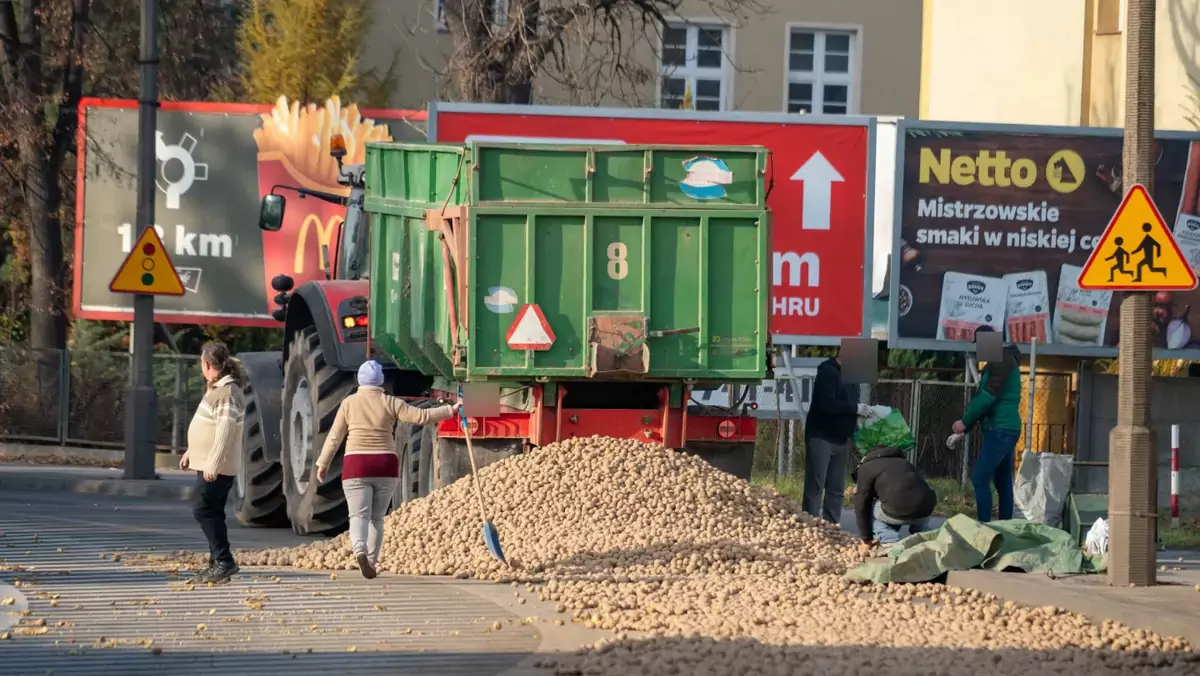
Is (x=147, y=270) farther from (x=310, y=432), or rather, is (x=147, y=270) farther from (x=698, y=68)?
(x=698, y=68)

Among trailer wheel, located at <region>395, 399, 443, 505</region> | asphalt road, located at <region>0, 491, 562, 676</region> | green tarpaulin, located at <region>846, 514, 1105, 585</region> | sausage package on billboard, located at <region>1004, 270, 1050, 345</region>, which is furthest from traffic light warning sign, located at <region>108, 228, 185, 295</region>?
green tarpaulin, located at <region>846, 514, 1105, 585</region>

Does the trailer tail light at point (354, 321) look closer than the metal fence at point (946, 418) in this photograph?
Yes

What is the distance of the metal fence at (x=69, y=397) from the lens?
88.6 feet

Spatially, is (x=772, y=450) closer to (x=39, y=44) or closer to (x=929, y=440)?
(x=929, y=440)

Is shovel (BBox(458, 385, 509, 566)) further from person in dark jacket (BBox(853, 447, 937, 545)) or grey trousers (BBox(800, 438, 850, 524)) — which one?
grey trousers (BBox(800, 438, 850, 524))

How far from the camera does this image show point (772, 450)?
2520cm

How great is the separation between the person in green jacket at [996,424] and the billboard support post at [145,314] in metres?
8.79

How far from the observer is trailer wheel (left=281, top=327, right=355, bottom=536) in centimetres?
1526

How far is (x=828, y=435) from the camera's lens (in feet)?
51.8

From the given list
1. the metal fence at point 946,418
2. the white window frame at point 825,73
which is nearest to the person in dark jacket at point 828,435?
the metal fence at point 946,418

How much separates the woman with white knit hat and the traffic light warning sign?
808cm

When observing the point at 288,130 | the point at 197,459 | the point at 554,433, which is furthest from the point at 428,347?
the point at 288,130

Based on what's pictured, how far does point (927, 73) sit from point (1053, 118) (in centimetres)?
342

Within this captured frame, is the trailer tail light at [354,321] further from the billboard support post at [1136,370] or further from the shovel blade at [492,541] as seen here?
the billboard support post at [1136,370]
